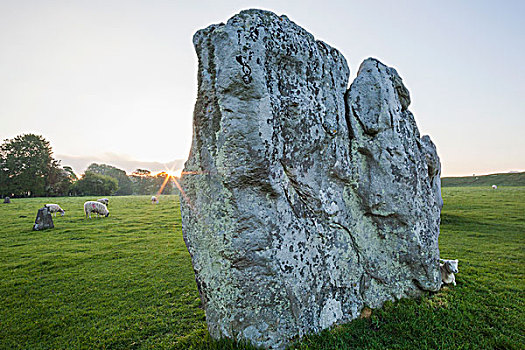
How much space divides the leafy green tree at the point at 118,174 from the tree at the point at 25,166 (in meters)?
34.7

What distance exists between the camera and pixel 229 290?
434 centimetres

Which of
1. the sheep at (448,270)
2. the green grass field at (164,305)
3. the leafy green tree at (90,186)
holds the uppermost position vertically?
the leafy green tree at (90,186)

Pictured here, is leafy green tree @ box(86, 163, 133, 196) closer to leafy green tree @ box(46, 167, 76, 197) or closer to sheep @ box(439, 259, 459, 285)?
leafy green tree @ box(46, 167, 76, 197)

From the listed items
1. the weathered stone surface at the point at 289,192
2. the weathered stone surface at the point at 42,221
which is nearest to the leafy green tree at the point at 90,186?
the weathered stone surface at the point at 42,221

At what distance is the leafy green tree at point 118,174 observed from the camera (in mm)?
93213

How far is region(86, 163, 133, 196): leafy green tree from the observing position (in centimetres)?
9321

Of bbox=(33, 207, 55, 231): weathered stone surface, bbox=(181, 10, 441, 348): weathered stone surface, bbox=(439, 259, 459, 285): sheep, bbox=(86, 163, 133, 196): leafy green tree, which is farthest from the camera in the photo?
bbox=(86, 163, 133, 196): leafy green tree

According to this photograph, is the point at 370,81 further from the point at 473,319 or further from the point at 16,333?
the point at 16,333

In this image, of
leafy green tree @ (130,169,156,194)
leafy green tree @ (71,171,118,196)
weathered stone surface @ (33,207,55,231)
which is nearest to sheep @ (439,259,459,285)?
weathered stone surface @ (33,207,55,231)

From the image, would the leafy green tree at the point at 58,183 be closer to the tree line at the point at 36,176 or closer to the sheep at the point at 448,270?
the tree line at the point at 36,176

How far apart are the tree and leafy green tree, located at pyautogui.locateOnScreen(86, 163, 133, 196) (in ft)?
114

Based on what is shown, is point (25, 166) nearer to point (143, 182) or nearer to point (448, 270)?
point (143, 182)

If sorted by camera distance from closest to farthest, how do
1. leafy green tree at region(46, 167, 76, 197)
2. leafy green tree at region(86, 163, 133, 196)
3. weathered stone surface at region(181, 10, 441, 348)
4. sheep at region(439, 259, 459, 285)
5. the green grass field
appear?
weathered stone surface at region(181, 10, 441, 348)
the green grass field
sheep at region(439, 259, 459, 285)
leafy green tree at region(46, 167, 76, 197)
leafy green tree at region(86, 163, 133, 196)

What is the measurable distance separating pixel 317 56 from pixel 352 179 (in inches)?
99.8
